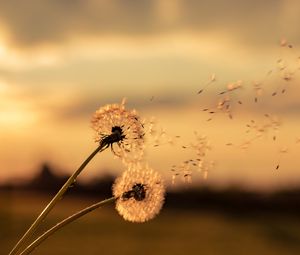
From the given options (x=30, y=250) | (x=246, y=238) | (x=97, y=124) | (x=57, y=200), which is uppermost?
(x=97, y=124)

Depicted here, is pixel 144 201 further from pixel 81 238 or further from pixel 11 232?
pixel 11 232

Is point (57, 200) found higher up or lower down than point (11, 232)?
higher up

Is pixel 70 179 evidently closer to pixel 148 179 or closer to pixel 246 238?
pixel 148 179

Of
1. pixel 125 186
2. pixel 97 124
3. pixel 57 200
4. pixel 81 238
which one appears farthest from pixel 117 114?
pixel 81 238

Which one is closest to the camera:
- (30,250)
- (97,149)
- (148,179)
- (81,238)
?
(30,250)

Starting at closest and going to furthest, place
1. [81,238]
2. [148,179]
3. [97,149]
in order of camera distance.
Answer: [97,149]
[148,179]
[81,238]

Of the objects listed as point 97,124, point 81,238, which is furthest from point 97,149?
point 81,238

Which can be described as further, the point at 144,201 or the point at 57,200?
the point at 144,201
